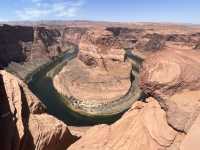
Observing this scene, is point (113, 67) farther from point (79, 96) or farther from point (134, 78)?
point (79, 96)

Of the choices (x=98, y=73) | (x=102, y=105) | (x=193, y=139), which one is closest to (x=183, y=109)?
(x=193, y=139)

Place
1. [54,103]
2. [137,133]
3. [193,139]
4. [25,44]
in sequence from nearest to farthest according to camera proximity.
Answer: [193,139]
[137,133]
[54,103]
[25,44]

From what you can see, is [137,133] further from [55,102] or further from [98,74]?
[98,74]

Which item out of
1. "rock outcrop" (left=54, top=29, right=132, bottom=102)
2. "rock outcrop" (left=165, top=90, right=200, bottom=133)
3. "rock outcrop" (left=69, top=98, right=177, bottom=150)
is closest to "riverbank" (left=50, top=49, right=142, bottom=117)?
"rock outcrop" (left=54, top=29, right=132, bottom=102)

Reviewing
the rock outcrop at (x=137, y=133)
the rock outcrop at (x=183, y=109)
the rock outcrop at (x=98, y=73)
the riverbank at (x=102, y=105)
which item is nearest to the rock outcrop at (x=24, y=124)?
the rock outcrop at (x=137, y=133)

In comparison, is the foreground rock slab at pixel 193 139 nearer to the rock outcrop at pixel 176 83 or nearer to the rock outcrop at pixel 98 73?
the rock outcrop at pixel 176 83

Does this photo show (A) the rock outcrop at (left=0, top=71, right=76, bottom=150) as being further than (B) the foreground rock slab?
Yes

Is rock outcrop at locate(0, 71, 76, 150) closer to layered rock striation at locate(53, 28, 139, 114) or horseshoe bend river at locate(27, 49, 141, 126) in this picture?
horseshoe bend river at locate(27, 49, 141, 126)
